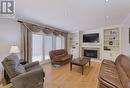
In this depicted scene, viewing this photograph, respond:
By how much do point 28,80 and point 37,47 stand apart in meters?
3.40

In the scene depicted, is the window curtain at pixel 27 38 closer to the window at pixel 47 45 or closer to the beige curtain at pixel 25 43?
the beige curtain at pixel 25 43

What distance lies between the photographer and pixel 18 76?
7.61 feet

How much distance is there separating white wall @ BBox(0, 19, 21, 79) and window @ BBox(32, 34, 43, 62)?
3.97 feet

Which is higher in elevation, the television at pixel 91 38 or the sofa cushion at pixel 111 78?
the television at pixel 91 38

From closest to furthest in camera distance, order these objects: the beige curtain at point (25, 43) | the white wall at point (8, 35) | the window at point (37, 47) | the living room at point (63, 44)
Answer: the living room at point (63, 44)
the white wall at point (8, 35)
the beige curtain at point (25, 43)
the window at point (37, 47)

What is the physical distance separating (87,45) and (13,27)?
15.6ft

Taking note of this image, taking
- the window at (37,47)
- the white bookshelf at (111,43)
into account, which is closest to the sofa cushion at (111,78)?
the white bookshelf at (111,43)

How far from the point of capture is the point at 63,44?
7734 millimetres

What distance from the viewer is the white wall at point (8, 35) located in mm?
3525

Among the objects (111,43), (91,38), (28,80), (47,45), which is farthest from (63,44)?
(28,80)

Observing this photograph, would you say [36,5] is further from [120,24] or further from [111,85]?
[120,24]

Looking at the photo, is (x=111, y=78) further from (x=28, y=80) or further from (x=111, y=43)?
(x=111, y=43)

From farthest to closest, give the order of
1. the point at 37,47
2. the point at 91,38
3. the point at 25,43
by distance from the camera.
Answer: the point at 91,38, the point at 37,47, the point at 25,43

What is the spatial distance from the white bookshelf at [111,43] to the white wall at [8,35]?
487cm
